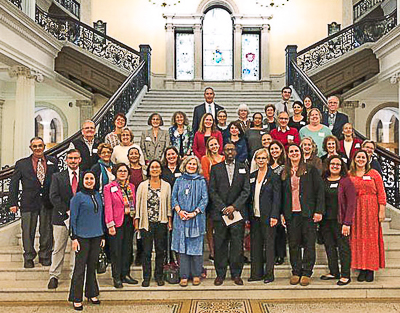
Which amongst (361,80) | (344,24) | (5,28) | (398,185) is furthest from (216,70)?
(398,185)

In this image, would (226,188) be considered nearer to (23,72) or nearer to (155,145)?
(155,145)

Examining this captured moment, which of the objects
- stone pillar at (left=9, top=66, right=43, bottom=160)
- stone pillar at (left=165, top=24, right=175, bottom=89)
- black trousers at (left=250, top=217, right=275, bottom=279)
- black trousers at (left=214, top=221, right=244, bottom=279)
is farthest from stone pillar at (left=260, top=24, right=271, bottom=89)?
black trousers at (left=214, top=221, right=244, bottom=279)

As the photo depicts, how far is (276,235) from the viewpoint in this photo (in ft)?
19.9

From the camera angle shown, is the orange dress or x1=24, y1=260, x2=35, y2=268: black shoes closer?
the orange dress

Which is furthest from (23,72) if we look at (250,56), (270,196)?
(250,56)

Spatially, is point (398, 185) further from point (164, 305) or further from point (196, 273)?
point (164, 305)

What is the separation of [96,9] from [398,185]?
12684mm

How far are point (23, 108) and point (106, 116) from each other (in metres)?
3.43

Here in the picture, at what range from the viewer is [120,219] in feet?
18.3

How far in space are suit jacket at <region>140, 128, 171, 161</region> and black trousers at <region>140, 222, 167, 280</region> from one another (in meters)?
1.31

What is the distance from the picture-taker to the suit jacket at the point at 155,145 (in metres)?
6.79

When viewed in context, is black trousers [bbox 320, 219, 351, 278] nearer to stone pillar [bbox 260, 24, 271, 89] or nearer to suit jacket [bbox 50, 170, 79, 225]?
suit jacket [bbox 50, 170, 79, 225]

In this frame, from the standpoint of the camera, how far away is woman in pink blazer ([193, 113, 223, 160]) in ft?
21.4

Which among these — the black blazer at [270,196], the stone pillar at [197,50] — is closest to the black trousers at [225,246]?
the black blazer at [270,196]
